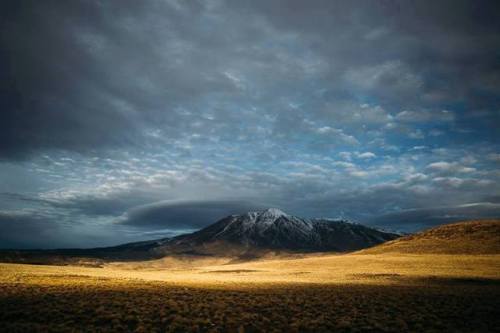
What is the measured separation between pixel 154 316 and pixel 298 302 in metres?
10.1

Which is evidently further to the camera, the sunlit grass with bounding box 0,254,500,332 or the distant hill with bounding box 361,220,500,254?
the distant hill with bounding box 361,220,500,254

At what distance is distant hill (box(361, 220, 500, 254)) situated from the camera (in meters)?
92.4

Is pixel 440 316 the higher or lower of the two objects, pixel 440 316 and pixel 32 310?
the lower

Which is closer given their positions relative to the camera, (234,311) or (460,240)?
(234,311)

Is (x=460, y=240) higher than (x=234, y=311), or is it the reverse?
(x=460, y=240)

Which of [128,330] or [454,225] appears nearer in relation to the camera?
[128,330]

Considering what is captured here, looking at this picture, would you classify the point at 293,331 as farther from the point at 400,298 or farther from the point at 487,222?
the point at 487,222

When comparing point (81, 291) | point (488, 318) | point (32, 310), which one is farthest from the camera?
point (81, 291)

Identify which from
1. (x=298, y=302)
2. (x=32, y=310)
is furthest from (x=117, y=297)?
(x=298, y=302)

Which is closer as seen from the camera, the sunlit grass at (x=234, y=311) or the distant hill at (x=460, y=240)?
the sunlit grass at (x=234, y=311)

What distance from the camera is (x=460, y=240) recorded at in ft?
350

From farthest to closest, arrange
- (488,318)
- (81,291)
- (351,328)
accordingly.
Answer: (81,291), (488,318), (351,328)

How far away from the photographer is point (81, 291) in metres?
25.8

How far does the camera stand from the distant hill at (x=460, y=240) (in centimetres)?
9244
